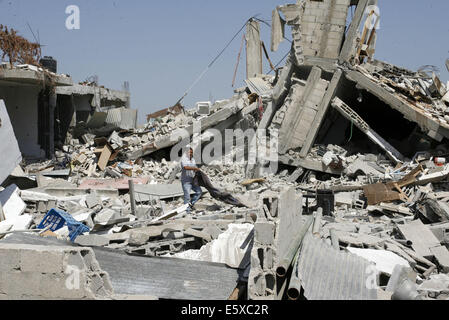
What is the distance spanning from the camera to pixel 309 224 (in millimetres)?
7109

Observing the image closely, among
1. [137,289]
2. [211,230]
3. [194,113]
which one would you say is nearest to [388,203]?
[211,230]

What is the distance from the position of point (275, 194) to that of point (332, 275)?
1031mm

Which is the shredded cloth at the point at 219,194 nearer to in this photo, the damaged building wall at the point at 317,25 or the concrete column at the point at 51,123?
the damaged building wall at the point at 317,25

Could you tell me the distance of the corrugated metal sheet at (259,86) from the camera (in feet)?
56.9

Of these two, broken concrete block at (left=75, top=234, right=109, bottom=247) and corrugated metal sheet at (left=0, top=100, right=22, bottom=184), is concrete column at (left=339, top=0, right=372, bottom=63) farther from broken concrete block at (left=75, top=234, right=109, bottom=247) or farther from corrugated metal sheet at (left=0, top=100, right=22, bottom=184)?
broken concrete block at (left=75, top=234, right=109, bottom=247)

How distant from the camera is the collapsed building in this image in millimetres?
5023

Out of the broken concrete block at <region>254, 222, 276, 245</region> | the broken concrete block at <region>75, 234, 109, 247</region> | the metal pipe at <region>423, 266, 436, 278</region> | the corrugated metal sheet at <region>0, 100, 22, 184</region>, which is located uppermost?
the broken concrete block at <region>254, 222, 276, 245</region>

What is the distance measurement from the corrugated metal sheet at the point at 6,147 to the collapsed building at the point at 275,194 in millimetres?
85

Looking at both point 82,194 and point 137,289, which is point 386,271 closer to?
point 137,289

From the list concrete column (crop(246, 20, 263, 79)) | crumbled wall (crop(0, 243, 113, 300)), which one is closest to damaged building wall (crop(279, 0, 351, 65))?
concrete column (crop(246, 20, 263, 79))

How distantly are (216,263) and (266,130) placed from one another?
9.97 meters

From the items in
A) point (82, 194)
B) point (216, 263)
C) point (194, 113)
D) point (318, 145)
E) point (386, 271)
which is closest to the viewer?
point (386, 271)

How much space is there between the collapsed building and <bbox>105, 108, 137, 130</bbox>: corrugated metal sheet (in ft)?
1.13

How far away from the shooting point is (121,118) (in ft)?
61.9
